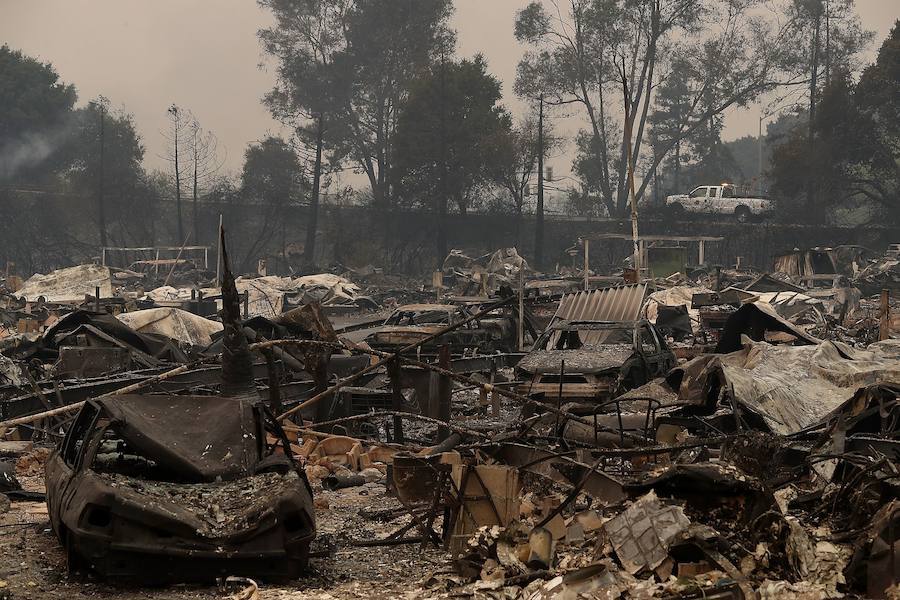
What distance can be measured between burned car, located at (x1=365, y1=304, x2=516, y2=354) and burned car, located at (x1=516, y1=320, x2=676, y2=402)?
3.49 metres

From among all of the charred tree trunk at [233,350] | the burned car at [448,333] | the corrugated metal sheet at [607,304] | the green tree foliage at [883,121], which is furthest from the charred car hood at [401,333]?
the green tree foliage at [883,121]

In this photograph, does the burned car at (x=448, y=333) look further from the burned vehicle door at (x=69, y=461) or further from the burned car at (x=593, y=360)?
the burned vehicle door at (x=69, y=461)

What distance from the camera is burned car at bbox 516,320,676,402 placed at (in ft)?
45.4

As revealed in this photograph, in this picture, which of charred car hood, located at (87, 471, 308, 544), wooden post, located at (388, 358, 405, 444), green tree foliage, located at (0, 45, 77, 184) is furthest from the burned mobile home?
green tree foliage, located at (0, 45, 77, 184)

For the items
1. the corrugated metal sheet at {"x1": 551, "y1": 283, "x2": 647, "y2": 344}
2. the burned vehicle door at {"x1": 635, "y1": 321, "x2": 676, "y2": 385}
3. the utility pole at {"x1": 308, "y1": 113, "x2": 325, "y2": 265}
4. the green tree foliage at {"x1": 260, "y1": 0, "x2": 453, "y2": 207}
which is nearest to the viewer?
the burned vehicle door at {"x1": 635, "y1": 321, "x2": 676, "y2": 385}

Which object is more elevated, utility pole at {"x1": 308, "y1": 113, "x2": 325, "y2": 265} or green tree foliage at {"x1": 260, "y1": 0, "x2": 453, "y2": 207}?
green tree foliage at {"x1": 260, "y1": 0, "x2": 453, "y2": 207}

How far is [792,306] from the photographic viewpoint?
1182 inches

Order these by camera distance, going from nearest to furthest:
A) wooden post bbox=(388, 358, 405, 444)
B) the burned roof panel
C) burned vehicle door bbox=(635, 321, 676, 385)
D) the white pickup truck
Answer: the burned roof panel
wooden post bbox=(388, 358, 405, 444)
burned vehicle door bbox=(635, 321, 676, 385)
the white pickup truck

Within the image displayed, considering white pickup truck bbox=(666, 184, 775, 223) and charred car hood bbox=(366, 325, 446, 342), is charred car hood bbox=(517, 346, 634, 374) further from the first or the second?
white pickup truck bbox=(666, 184, 775, 223)

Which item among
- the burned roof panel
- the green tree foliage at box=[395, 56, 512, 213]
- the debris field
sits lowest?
the debris field

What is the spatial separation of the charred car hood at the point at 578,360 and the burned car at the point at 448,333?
4.17m

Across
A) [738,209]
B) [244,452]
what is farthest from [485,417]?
[738,209]

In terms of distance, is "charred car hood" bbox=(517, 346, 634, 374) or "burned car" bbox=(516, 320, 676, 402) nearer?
"burned car" bbox=(516, 320, 676, 402)

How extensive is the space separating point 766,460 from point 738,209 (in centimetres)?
4596
